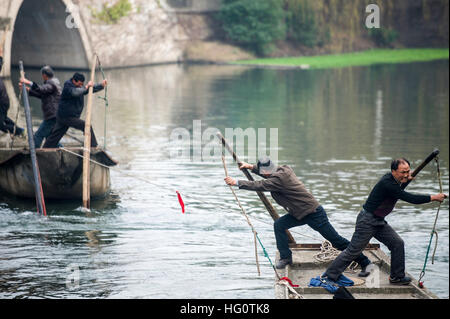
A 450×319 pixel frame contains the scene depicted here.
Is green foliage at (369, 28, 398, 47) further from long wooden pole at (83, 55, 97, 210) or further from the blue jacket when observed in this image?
long wooden pole at (83, 55, 97, 210)

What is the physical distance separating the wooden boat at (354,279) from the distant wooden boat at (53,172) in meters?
5.42

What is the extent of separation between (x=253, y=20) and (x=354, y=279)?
137ft

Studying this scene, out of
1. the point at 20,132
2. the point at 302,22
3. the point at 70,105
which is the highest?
the point at 302,22

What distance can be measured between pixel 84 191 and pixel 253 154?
7.10m

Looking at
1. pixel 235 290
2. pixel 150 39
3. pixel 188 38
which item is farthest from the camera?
pixel 188 38

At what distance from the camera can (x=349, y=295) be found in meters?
8.70

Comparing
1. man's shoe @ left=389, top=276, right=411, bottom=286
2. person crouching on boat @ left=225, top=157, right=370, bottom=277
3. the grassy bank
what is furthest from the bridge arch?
man's shoe @ left=389, top=276, right=411, bottom=286

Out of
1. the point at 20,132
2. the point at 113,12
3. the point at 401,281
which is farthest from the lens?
the point at 113,12

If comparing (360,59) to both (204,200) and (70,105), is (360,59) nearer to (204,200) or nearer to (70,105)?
(204,200)

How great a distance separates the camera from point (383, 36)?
5478 centimetres

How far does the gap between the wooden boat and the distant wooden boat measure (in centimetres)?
542

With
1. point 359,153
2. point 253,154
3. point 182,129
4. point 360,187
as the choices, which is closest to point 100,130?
point 182,129

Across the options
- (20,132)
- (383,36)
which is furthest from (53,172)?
(383,36)
